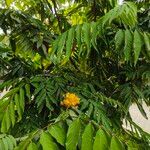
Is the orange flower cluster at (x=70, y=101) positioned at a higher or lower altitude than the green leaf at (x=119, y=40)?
lower

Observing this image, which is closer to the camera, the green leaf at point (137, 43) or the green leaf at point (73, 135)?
the green leaf at point (73, 135)

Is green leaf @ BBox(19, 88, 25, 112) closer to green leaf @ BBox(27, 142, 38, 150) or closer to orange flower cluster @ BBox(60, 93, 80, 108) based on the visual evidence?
orange flower cluster @ BBox(60, 93, 80, 108)

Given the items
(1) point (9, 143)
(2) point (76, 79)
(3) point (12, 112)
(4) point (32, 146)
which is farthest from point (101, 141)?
(2) point (76, 79)

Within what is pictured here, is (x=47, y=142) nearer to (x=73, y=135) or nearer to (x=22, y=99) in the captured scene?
(x=73, y=135)

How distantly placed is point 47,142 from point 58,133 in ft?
0.13

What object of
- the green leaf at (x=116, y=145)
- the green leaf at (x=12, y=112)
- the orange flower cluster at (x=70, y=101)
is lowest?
the green leaf at (x=116, y=145)

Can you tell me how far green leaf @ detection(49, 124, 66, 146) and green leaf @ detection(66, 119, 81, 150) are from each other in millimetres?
23

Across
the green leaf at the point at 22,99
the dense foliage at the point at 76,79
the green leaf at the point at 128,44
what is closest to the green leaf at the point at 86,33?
the dense foliage at the point at 76,79

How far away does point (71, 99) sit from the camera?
45.8 inches

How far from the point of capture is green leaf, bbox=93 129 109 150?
670 millimetres

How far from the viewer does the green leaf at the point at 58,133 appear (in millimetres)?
711

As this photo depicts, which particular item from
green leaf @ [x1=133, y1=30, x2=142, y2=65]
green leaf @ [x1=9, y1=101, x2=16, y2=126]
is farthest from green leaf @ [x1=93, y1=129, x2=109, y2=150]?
green leaf @ [x1=9, y1=101, x2=16, y2=126]

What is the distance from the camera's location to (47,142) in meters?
0.70

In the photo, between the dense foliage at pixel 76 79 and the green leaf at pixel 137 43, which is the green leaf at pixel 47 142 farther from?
the green leaf at pixel 137 43
